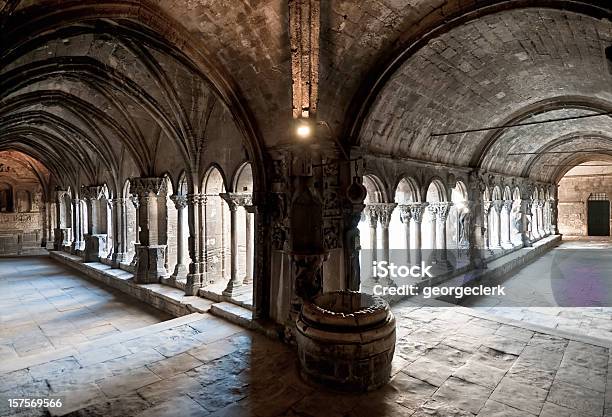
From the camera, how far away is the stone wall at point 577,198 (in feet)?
78.4

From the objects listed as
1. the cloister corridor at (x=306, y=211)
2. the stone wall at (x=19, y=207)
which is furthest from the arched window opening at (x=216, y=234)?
the stone wall at (x=19, y=207)

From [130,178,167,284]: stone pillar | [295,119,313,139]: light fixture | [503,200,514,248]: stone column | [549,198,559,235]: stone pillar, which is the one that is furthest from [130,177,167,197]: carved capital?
[549,198,559,235]: stone pillar

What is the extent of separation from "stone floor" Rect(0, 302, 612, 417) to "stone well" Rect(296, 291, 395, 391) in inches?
7.8

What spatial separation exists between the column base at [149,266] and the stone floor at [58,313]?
0.70 m

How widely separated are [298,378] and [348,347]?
1.07 m

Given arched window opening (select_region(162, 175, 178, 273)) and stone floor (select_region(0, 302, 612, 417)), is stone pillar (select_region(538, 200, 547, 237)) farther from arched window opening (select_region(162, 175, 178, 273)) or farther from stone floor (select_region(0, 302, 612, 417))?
Result: arched window opening (select_region(162, 175, 178, 273))

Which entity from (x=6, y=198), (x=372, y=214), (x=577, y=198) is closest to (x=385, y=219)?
(x=372, y=214)

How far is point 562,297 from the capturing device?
9.45 metres

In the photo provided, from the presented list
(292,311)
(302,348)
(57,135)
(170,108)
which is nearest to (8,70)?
(170,108)

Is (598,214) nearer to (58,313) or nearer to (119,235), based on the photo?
(119,235)

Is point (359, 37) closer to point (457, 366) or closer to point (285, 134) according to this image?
point (285, 134)

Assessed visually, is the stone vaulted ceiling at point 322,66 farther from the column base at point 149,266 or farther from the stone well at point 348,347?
the stone well at point 348,347

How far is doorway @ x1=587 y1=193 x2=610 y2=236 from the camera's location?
24.0 m

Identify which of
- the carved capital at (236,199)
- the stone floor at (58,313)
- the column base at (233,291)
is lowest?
the stone floor at (58,313)
